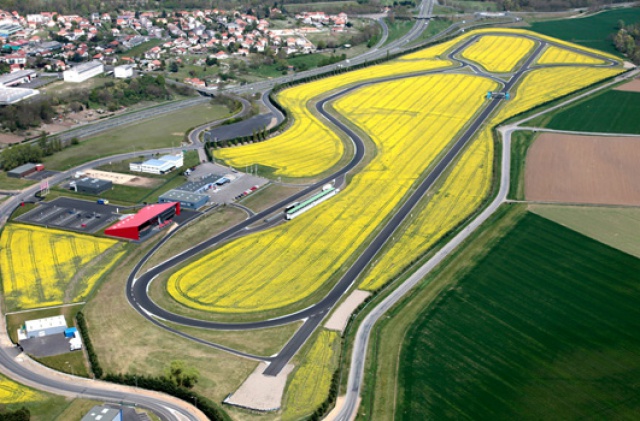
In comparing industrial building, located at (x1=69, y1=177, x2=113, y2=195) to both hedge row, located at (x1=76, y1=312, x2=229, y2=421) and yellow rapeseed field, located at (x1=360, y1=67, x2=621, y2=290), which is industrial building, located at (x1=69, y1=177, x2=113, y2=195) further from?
yellow rapeseed field, located at (x1=360, y1=67, x2=621, y2=290)

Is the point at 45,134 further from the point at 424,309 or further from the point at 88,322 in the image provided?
the point at 424,309

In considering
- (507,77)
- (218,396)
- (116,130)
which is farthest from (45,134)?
(507,77)

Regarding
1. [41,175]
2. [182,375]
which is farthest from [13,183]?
[182,375]

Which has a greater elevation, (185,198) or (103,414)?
(103,414)

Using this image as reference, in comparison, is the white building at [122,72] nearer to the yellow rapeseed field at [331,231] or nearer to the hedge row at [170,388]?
the yellow rapeseed field at [331,231]

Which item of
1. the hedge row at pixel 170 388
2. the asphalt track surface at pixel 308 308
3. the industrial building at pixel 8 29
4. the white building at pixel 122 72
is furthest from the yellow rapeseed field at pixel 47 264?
the industrial building at pixel 8 29

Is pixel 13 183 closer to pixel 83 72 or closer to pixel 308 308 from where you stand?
pixel 308 308

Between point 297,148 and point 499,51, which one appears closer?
point 297,148

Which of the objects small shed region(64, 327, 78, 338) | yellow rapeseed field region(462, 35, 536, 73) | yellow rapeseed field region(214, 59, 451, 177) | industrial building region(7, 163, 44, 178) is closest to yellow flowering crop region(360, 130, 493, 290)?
yellow rapeseed field region(214, 59, 451, 177)
